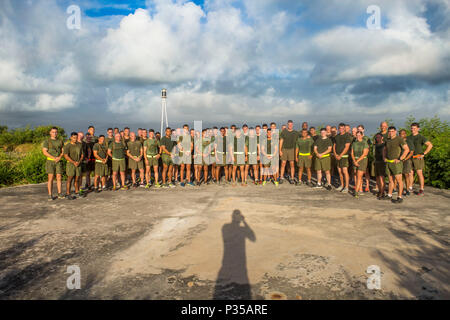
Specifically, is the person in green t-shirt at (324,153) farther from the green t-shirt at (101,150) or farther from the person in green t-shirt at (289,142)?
the green t-shirt at (101,150)

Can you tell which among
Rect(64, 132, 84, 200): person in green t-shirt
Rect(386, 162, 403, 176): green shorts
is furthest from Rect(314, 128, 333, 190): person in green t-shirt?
Rect(64, 132, 84, 200): person in green t-shirt

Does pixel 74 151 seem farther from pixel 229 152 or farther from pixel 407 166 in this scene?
pixel 407 166

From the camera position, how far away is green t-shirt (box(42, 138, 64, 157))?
8.82 m

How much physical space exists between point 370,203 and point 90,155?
9384 millimetres

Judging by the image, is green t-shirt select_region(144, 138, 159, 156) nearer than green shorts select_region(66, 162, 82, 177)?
No

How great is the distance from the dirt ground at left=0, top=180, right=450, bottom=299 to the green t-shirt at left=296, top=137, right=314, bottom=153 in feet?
9.24

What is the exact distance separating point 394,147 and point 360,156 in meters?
1.09

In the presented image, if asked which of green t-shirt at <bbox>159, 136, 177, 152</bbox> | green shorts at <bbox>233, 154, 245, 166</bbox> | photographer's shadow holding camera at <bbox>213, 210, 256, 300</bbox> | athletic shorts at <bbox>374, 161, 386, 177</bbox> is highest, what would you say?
green t-shirt at <bbox>159, 136, 177, 152</bbox>

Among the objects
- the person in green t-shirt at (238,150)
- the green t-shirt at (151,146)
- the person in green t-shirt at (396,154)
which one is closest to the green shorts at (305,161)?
the person in green t-shirt at (238,150)

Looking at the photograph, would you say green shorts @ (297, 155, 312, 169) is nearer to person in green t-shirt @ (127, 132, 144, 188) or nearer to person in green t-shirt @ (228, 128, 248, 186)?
person in green t-shirt @ (228, 128, 248, 186)

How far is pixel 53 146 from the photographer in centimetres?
892

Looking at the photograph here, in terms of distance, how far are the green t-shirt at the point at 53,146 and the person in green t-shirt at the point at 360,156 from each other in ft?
30.8
